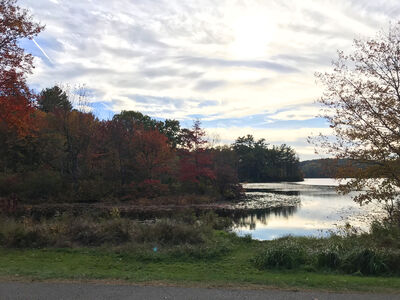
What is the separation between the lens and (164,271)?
26.1ft

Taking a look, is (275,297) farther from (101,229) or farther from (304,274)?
(101,229)

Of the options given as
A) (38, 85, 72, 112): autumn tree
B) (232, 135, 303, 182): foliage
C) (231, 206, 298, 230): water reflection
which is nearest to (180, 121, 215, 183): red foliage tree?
(231, 206, 298, 230): water reflection

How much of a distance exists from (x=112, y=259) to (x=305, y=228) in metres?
14.6

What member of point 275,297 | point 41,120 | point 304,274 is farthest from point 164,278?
point 41,120

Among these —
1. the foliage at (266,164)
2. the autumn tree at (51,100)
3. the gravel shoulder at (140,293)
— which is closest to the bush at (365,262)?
the gravel shoulder at (140,293)

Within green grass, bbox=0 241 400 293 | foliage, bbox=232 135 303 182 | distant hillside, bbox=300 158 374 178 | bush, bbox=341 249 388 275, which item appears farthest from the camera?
foliage, bbox=232 135 303 182

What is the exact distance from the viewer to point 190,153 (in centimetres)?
4509

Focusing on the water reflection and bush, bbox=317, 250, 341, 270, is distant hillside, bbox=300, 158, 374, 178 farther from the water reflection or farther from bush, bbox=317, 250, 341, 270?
the water reflection

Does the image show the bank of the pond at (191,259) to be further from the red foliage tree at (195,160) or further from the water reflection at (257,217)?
the red foliage tree at (195,160)

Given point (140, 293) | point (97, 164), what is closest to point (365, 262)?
point (140, 293)

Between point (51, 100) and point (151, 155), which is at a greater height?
point (51, 100)

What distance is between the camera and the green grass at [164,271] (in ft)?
22.1

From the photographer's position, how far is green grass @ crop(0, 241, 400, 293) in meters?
6.74

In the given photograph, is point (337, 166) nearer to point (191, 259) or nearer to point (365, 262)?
point (365, 262)
